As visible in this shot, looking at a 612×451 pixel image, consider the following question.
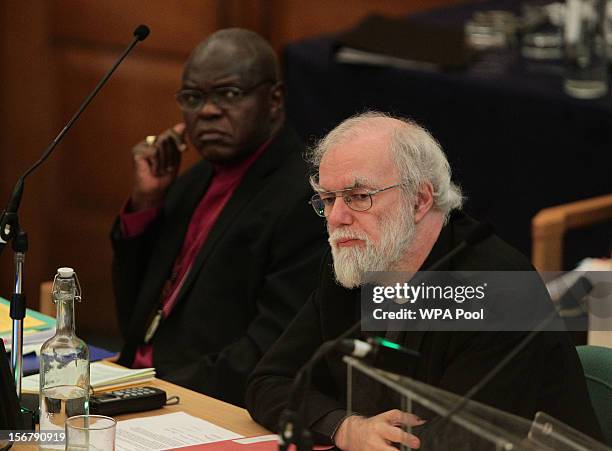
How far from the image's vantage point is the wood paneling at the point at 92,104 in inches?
215

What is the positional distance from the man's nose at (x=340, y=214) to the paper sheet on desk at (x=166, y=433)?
18.4 inches

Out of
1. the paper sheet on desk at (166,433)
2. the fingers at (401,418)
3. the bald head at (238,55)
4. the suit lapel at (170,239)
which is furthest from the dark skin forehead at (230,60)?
the fingers at (401,418)

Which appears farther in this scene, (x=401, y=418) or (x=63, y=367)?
(x=63, y=367)

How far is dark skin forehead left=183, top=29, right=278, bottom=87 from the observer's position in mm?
3527

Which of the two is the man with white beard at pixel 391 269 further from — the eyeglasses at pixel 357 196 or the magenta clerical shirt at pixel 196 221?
the magenta clerical shirt at pixel 196 221

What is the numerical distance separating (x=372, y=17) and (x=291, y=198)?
199 cm

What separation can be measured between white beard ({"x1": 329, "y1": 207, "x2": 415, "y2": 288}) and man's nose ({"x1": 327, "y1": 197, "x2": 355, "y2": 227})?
0.02 meters

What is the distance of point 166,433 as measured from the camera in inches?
98.6

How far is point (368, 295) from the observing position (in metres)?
2.55

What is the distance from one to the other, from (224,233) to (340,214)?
102 centimetres

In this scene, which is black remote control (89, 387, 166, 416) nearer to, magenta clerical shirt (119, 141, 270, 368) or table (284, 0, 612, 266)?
magenta clerical shirt (119, 141, 270, 368)

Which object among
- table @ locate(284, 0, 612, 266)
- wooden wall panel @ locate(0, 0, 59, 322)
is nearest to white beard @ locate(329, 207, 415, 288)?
table @ locate(284, 0, 612, 266)

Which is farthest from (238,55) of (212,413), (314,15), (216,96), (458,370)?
(314,15)

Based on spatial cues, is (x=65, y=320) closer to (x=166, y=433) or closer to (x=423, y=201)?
(x=166, y=433)
